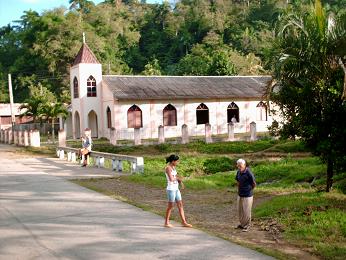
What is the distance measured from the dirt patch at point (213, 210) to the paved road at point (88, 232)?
0.56 metres

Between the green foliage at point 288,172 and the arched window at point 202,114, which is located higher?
the arched window at point 202,114

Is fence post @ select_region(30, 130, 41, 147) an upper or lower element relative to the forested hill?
lower

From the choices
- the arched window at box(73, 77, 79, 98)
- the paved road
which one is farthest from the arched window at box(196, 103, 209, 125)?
the paved road

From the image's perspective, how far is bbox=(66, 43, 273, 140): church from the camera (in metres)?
36.4

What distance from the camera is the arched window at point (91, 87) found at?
38.0m

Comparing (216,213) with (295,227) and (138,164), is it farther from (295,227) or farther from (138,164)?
(138,164)

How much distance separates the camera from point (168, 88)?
3834cm

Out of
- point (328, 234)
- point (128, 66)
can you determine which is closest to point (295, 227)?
point (328, 234)

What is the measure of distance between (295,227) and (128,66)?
61.4 metres

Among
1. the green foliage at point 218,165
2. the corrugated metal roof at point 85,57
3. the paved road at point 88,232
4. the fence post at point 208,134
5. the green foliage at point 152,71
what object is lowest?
the green foliage at point 218,165

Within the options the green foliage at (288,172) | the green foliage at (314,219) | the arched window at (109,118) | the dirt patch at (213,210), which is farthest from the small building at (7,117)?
the green foliage at (314,219)

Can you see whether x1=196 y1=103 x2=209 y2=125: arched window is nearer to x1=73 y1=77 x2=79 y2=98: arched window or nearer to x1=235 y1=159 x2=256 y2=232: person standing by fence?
x1=73 y1=77 x2=79 y2=98: arched window

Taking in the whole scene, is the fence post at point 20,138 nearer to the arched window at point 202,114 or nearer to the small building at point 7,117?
the arched window at point 202,114

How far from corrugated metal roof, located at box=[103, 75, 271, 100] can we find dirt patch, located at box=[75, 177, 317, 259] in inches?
743
